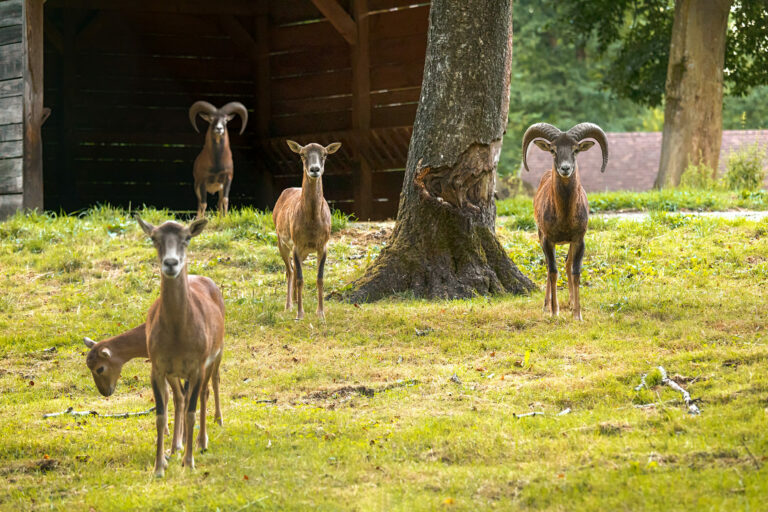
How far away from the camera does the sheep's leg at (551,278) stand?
30.6 feet

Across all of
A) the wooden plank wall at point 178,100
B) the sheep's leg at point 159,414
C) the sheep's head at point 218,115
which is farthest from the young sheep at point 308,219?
the wooden plank wall at point 178,100

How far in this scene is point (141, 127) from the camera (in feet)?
72.7

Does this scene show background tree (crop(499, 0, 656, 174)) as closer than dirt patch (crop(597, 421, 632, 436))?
No

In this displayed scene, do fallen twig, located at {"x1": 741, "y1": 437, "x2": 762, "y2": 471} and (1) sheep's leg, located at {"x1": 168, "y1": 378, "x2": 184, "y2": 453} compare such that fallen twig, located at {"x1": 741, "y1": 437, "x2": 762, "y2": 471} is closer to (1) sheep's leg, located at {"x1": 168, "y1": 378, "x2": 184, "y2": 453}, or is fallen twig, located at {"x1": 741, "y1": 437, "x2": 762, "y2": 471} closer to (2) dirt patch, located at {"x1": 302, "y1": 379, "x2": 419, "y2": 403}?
(2) dirt patch, located at {"x1": 302, "y1": 379, "x2": 419, "y2": 403}

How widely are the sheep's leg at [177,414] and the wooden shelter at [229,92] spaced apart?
12.7 metres

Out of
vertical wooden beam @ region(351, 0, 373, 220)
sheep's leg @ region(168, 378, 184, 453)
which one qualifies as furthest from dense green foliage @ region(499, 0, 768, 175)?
sheep's leg @ region(168, 378, 184, 453)

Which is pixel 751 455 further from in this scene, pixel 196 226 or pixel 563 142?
pixel 563 142

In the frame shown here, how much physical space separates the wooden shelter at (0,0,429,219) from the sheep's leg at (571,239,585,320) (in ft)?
29.2

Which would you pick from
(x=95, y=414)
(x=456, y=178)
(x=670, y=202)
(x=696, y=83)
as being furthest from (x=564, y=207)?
(x=696, y=83)

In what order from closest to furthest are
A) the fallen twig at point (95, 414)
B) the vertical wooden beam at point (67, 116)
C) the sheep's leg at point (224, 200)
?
the fallen twig at point (95, 414) < the sheep's leg at point (224, 200) < the vertical wooden beam at point (67, 116)

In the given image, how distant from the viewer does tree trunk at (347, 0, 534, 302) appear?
10.5 meters

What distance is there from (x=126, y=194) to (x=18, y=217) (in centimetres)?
875

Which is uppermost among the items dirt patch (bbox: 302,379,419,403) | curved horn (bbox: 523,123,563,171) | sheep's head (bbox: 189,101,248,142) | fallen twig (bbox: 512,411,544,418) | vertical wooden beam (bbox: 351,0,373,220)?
vertical wooden beam (bbox: 351,0,373,220)

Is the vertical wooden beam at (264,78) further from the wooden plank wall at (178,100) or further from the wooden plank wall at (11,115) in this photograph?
the wooden plank wall at (11,115)
